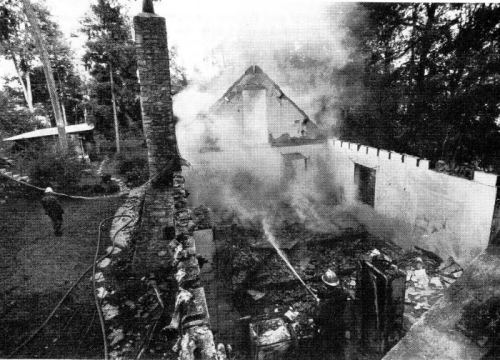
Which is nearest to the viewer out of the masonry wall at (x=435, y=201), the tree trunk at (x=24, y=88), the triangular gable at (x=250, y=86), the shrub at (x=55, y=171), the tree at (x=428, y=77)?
the masonry wall at (x=435, y=201)

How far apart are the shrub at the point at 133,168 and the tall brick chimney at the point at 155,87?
9.51 metres

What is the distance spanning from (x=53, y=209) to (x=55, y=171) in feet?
15.1

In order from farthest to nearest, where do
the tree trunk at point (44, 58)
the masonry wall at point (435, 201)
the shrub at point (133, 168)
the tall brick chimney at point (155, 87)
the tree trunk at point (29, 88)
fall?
the tree trunk at point (29, 88)
the shrub at point (133, 168)
the tree trunk at point (44, 58)
the masonry wall at point (435, 201)
the tall brick chimney at point (155, 87)

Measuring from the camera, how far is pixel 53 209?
8.28 meters

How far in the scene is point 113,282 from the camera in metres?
6.05

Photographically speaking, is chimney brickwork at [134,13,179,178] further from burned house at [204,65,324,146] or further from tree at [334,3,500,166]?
tree at [334,3,500,166]

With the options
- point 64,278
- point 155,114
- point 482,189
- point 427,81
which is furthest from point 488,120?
point 64,278

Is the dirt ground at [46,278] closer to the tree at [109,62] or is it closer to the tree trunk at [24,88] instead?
the tree at [109,62]

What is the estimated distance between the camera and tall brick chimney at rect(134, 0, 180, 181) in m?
5.73

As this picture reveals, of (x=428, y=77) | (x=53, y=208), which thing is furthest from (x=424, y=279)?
(x=53, y=208)

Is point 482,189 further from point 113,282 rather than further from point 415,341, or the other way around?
point 113,282

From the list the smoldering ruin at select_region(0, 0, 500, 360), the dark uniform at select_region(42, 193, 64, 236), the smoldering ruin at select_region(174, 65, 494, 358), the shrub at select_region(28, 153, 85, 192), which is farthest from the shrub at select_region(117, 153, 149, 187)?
the dark uniform at select_region(42, 193, 64, 236)

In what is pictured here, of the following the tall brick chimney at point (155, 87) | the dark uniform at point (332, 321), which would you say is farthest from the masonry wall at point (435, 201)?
the tall brick chimney at point (155, 87)

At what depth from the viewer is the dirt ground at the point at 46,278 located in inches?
186
